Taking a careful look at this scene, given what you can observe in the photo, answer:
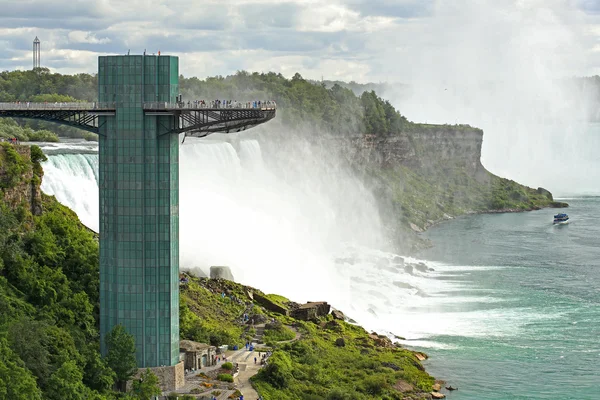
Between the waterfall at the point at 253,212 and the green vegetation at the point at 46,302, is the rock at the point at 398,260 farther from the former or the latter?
the green vegetation at the point at 46,302

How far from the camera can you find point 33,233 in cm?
4322

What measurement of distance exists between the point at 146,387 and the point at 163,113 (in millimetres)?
8850

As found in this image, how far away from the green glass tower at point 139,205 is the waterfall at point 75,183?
62.9 ft

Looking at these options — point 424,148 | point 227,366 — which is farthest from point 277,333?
point 424,148

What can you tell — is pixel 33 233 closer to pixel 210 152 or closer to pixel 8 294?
pixel 8 294

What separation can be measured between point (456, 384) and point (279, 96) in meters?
79.0

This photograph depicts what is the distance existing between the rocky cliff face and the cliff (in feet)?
233

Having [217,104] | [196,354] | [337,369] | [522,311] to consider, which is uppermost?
[217,104]

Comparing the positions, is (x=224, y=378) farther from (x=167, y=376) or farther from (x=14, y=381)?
(x=14, y=381)

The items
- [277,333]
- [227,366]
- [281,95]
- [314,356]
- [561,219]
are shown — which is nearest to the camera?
[227,366]

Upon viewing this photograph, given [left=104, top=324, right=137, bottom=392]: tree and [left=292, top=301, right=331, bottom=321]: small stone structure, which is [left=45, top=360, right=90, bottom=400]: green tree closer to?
[left=104, top=324, right=137, bottom=392]: tree

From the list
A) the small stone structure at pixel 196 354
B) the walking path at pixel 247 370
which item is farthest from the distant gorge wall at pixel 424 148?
the small stone structure at pixel 196 354

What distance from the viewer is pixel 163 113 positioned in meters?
37.5

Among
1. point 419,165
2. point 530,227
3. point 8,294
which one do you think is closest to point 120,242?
point 8,294
